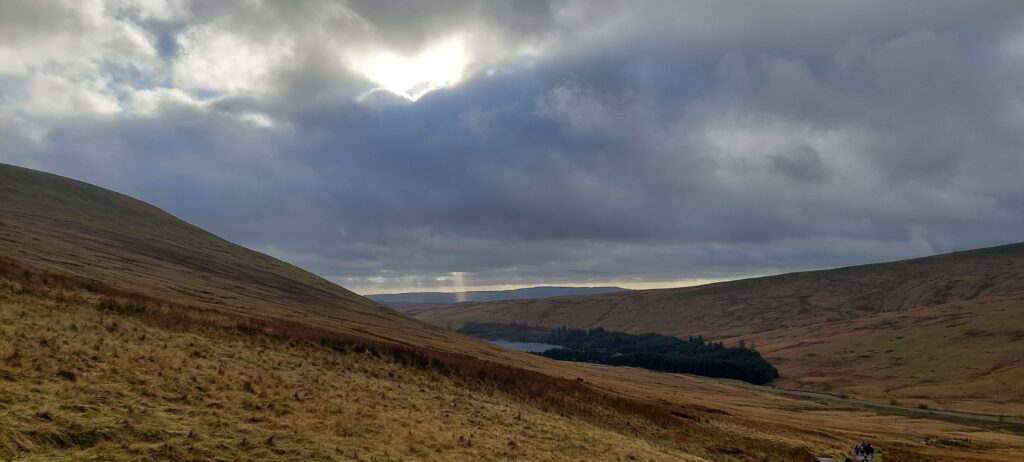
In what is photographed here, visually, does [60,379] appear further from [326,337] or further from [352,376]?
Answer: [326,337]

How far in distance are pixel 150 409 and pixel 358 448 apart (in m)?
7.28

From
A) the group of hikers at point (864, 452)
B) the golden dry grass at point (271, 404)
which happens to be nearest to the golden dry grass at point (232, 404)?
the golden dry grass at point (271, 404)

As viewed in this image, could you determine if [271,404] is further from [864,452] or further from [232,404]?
[864,452]

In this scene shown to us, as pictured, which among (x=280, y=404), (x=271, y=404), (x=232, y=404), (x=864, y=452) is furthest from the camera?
(x=864, y=452)

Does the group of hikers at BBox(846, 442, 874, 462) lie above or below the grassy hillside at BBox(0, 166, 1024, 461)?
below

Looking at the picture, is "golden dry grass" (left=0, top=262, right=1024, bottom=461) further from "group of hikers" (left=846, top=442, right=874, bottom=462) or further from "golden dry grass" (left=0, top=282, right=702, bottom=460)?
"group of hikers" (left=846, top=442, right=874, bottom=462)

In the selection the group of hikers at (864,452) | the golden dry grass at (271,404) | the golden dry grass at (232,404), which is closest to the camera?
the golden dry grass at (232,404)

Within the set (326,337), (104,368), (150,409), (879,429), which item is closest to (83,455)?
(150,409)

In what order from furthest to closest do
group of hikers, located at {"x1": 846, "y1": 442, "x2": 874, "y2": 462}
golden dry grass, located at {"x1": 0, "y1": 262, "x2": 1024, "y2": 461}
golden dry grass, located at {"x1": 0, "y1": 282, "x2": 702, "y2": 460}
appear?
1. group of hikers, located at {"x1": 846, "y1": 442, "x2": 874, "y2": 462}
2. golden dry grass, located at {"x1": 0, "y1": 262, "x2": 1024, "y2": 461}
3. golden dry grass, located at {"x1": 0, "y1": 282, "x2": 702, "y2": 460}

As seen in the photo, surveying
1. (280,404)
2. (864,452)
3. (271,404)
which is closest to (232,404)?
(271,404)

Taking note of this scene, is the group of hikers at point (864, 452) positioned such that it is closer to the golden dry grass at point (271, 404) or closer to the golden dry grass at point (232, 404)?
the golden dry grass at point (271, 404)

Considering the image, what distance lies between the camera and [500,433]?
29.0 m

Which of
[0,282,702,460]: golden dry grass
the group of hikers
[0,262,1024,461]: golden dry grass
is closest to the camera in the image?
[0,282,702,460]: golden dry grass

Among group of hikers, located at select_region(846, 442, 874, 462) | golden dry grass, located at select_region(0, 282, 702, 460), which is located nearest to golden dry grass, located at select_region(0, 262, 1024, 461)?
golden dry grass, located at select_region(0, 282, 702, 460)
